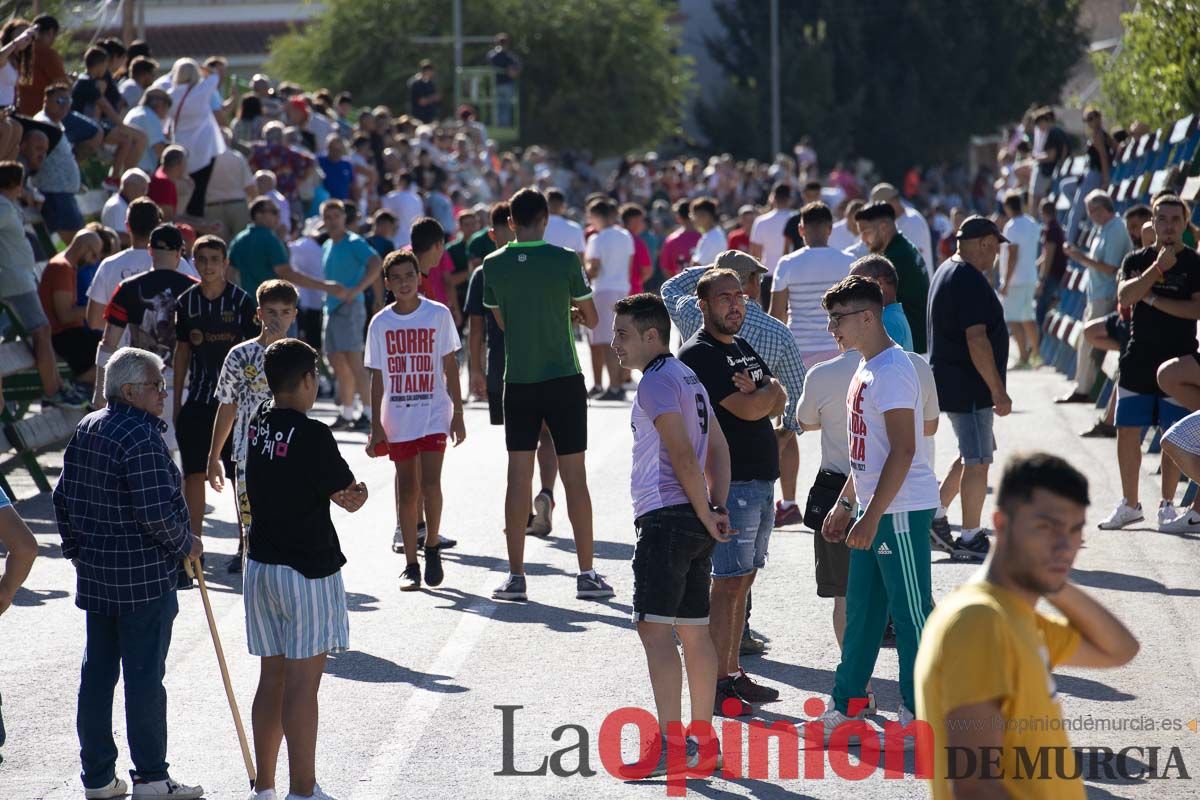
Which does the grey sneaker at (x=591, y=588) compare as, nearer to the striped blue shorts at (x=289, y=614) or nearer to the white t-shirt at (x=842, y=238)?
the striped blue shorts at (x=289, y=614)

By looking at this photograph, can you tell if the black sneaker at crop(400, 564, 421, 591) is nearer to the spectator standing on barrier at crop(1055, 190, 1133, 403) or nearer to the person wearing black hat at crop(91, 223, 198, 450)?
the person wearing black hat at crop(91, 223, 198, 450)

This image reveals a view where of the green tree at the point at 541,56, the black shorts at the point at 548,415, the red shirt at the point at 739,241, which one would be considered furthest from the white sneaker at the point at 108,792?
the green tree at the point at 541,56

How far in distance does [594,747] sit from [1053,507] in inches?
129

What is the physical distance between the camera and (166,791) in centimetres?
591

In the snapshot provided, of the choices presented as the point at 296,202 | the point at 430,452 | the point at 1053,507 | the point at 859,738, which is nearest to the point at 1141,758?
the point at 859,738

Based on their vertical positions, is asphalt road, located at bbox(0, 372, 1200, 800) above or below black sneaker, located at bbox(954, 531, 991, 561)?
below

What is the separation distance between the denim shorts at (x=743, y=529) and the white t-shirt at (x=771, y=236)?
1024 centimetres

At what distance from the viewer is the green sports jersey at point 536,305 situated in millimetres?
9125

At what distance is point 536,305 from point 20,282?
5.64m

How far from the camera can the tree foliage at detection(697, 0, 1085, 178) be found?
64562 mm

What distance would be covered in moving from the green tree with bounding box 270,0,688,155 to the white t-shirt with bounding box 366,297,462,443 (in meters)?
43.5

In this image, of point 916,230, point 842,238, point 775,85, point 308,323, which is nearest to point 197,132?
point 308,323

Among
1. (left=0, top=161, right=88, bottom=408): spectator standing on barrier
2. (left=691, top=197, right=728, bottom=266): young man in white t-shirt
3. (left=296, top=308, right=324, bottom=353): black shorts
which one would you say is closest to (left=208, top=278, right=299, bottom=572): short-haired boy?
(left=0, top=161, right=88, bottom=408): spectator standing on barrier

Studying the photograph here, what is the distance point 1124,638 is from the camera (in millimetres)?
3775
